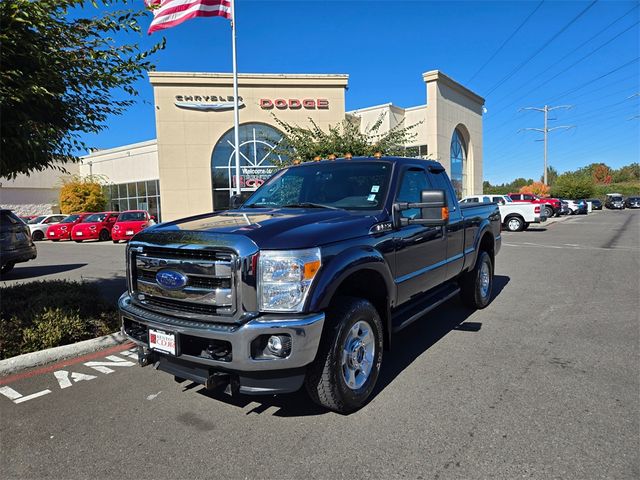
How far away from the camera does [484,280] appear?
21.0 feet

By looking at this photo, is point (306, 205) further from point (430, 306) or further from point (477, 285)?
point (477, 285)

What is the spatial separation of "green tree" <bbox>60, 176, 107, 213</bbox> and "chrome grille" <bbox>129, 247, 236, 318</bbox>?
3584 centimetres

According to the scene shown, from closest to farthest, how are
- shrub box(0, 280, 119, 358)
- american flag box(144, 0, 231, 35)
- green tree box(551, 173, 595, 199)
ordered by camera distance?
shrub box(0, 280, 119, 358) → american flag box(144, 0, 231, 35) → green tree box(551, 173, 595, 199)

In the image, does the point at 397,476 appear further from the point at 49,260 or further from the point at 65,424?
the point at 49,260

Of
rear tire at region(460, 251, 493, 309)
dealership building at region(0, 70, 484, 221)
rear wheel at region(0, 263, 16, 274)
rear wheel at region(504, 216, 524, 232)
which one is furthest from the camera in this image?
dealership building at region(0, 70, 484, 221)

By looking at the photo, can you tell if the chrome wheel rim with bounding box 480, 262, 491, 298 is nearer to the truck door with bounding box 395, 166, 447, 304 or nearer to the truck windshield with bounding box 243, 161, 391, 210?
the truck door with bounding box 395, 166, 447, 304

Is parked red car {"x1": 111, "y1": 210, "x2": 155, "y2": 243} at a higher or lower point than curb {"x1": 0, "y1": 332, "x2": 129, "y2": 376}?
higher

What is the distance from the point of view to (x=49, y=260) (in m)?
14.5

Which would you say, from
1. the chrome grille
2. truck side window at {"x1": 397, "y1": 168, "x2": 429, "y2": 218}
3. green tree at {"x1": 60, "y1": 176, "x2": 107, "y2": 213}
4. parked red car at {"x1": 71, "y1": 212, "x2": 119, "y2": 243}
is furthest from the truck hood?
green tree at {"x1": 60, "y1": 176, "x2": 107, "y2": 213}

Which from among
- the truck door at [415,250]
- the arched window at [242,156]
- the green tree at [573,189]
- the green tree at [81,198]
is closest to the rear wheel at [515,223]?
the arched window at [242,156]

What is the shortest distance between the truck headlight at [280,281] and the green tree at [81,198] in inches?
1446

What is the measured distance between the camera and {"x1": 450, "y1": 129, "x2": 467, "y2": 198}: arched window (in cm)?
3297

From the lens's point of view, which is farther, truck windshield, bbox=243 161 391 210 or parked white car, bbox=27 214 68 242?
parked white car, bbox=27 214 68 242

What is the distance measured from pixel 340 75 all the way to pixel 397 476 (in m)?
25.6
